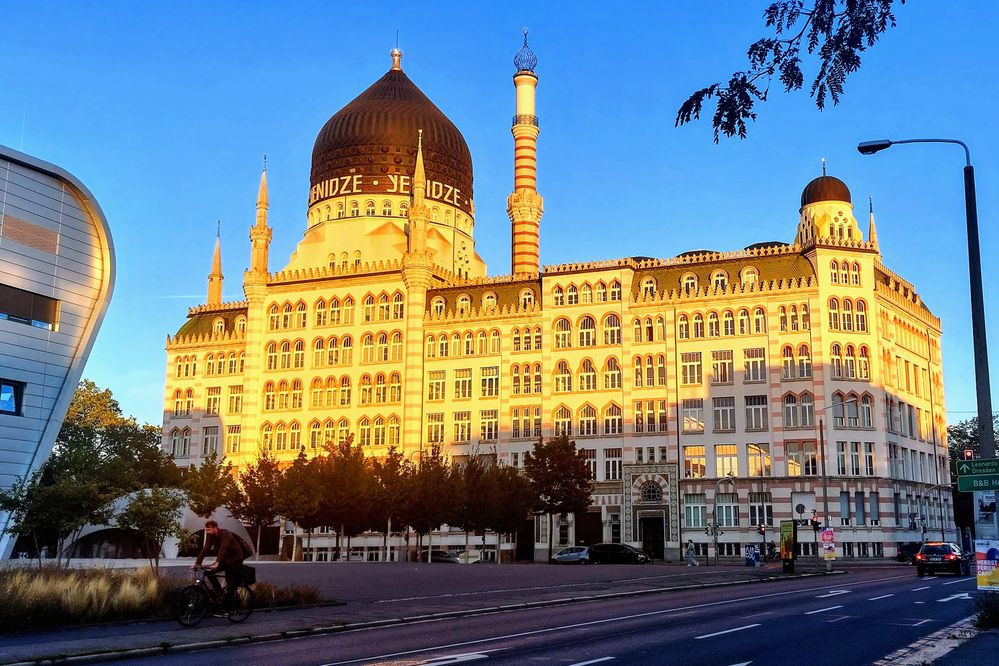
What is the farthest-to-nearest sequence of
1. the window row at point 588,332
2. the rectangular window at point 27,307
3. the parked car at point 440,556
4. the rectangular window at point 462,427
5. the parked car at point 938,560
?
the rectangular window at point 462,427, the window row at point 588,332, the parked car at point 440,556, the rectangular window at point 27,307, the parked car at point 938,560

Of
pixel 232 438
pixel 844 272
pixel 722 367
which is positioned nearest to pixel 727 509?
pixel 722 367

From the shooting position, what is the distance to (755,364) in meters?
79.2

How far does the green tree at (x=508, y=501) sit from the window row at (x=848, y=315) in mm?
25418

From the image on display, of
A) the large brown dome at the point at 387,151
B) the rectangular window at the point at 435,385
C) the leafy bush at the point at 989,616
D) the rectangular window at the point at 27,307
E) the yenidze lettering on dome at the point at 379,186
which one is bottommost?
the leafy bush at the point at 989,616

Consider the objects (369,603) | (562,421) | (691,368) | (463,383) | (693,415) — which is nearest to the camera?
(369,603)

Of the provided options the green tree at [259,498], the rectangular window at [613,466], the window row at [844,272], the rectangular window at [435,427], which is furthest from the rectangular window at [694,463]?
the green tree at [259,498]

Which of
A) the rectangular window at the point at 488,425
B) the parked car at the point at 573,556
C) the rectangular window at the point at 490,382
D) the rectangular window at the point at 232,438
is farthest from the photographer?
the rectangular window at the point at 232,438

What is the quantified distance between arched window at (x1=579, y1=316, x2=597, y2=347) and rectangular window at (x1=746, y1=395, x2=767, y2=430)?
12869mm

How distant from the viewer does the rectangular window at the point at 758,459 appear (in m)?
77.4

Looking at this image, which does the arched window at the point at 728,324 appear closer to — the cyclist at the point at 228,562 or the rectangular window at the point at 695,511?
the rectangular window at the point at 695,511

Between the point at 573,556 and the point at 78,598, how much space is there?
170 ft

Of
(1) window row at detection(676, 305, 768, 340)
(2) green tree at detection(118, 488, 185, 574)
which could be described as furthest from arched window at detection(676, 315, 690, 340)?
(2) green tree at detection(118, 488, 185, 574)

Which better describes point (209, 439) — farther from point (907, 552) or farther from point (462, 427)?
point (907, 552)

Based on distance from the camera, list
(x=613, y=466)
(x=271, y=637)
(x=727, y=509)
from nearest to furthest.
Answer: (x=271, y=637) → (x=727, y=509) → (x=613, y=466)
